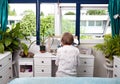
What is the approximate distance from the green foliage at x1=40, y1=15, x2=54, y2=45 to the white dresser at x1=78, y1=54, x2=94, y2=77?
3.15 ft

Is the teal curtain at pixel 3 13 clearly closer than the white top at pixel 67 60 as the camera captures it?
No

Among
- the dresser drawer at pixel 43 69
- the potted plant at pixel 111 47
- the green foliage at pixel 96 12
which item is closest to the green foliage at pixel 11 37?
the dresser drawer at pixel 43 69

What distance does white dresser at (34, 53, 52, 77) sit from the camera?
3.93 m

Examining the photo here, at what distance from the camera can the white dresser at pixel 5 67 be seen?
3492 mm

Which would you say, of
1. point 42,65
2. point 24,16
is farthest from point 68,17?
point 42,65

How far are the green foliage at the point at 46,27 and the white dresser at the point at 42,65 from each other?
64 centimetres

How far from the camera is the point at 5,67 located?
3.69m

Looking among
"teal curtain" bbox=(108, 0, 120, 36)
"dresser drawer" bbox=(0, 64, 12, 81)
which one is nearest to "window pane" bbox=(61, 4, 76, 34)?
"teal curtain" bbox=(108, 0, 120, 36)

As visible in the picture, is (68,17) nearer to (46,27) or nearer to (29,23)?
(46,27)

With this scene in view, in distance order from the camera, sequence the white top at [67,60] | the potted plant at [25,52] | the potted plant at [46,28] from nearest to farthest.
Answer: the white top at [67,60], the potted plant at [25,52], the potted plant at [46,28]

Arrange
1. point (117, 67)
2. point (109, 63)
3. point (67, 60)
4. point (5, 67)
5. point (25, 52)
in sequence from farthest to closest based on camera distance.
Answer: point (25, 52) → point (109, 63) → point (5, 67) → point (117, 67) → point (67, 60)

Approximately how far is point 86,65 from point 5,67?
1.57 m

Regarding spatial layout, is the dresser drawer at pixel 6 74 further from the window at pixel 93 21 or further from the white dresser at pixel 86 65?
the window at pixel 93 21

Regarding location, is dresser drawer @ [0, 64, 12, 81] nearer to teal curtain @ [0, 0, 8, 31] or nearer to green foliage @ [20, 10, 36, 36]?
teal curtain @ [0, 0, 8, 31]
